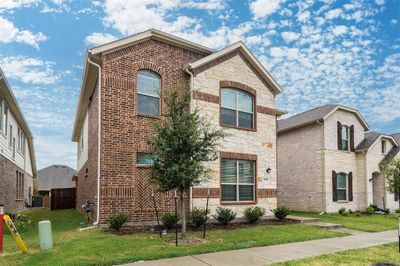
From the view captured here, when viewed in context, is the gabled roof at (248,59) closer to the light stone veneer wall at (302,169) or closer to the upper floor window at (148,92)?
the upper floor window at (148,92)

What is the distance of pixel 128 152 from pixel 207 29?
5487 mm

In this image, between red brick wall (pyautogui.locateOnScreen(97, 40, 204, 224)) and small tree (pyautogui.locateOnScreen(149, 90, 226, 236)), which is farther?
red brick wall (pyautogui.locateOnScreen(97, 40, 204, 224))

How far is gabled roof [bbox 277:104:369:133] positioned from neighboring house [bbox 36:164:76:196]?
131ft

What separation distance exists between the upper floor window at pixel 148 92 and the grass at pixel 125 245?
4.87 meters

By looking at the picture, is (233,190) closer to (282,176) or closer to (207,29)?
(207,29)

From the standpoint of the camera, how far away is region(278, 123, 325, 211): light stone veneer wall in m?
21.8

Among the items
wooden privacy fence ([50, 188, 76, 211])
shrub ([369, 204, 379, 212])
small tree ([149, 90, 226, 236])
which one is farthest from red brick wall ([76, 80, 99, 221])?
shrub ([369, 204, 379, 212])

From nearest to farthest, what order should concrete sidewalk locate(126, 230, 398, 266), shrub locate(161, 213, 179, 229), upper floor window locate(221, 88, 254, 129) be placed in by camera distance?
concrete sidewalk locate(126, 230, 398, 266), shrub locate(161, 213, 179, 229), upper floor window locate(221, 88, 254, 129)

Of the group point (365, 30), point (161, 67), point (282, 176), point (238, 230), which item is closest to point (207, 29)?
point (161, 67)

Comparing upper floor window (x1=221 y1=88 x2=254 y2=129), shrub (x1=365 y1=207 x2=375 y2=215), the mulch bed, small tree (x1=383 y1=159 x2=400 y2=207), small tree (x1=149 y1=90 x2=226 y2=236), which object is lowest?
shrub (x1=365 y1=207 x2=375 y2=215)

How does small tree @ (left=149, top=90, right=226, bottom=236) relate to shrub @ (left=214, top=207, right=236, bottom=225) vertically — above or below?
above

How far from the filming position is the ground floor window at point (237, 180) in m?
15.1

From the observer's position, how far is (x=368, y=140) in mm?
24172

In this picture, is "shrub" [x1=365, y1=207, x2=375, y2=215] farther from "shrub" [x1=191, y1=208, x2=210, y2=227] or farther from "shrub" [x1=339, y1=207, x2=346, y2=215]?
"shrub" [x1=191, y1=208, x2=210, y2=227]
